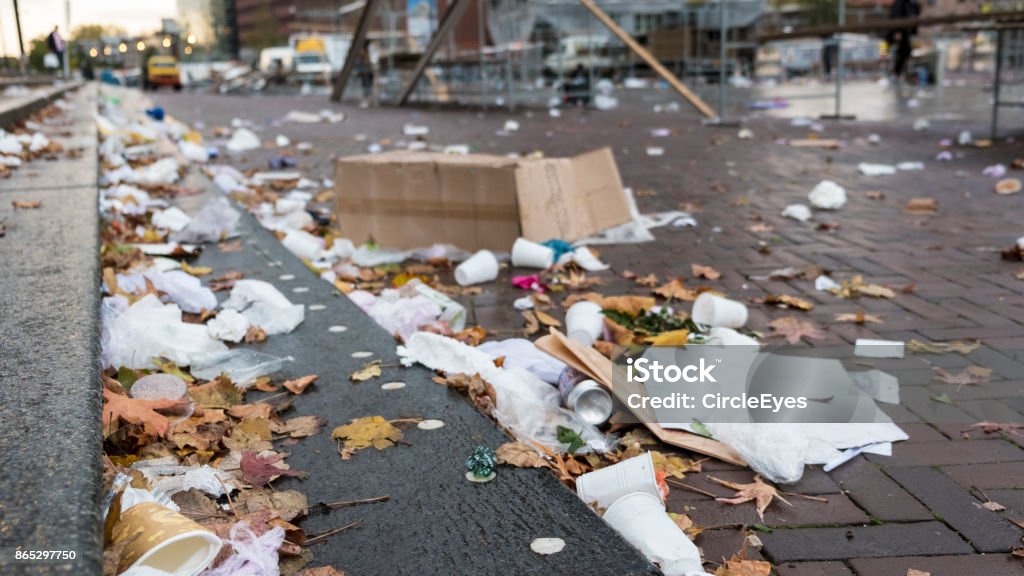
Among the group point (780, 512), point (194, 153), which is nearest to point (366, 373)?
point (780, 512)

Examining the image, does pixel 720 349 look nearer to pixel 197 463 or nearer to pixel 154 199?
pixel 197 463

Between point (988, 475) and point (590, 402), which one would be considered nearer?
point (988, 475)

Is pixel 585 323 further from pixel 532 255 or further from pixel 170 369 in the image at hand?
pixel 170 369

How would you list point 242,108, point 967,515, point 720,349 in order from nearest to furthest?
1. point 967,515
2. point 720,349
3. point 242,108

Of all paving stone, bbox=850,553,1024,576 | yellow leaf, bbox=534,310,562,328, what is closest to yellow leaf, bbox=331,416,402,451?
Answer: paving stone, bbox=850,553,1024,576

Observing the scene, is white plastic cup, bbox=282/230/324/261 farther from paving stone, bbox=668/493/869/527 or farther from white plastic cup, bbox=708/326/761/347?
paving stone, bbox=668/493/869/527

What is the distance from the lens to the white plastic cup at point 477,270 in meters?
3.83

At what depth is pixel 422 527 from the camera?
4.90 feet

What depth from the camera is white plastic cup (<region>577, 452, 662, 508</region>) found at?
6.03ft

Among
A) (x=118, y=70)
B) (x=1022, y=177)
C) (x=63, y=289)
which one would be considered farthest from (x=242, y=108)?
(x=118, y=70)

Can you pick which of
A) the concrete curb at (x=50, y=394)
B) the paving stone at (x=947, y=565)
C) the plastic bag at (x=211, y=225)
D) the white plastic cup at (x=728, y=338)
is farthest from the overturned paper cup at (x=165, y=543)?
the plastic bag at (x=211, y=225)

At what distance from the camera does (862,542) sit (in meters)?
1.80

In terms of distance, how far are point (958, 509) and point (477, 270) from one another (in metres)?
2.28

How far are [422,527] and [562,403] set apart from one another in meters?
0.97
